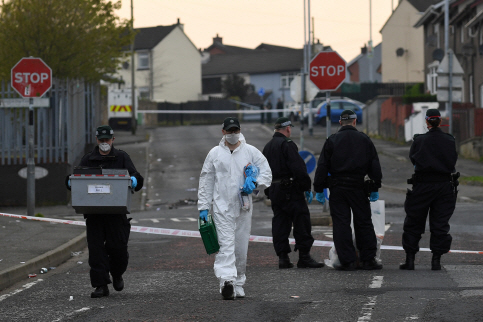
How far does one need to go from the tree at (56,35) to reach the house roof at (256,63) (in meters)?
50.6

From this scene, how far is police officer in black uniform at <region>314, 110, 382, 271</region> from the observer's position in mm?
9273

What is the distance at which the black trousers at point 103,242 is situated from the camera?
8.05 metres

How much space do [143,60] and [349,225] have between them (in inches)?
2413

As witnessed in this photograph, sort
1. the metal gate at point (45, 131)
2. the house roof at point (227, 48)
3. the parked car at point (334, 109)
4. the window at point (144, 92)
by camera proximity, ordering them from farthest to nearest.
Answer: the house roof at point (227, 48) < the window at point (144, 92) < the parked car at point (334, 109) < the metal gate at point (45, 131)

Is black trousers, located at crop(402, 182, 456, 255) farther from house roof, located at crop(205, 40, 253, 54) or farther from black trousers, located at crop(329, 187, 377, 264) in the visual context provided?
house roof, located at crop(205, 40, 253, 54)

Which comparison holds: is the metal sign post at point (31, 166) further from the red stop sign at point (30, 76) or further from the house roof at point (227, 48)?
the house roof at point (227, 48)

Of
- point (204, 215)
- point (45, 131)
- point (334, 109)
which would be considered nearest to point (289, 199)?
point (204, 215)

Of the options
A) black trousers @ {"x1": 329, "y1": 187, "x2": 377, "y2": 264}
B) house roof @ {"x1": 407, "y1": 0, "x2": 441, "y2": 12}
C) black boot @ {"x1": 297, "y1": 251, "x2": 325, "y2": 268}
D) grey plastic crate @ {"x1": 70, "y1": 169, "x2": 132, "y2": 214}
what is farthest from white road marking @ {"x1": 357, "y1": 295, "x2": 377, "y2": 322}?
house roof @ {"x1": 407, "y1": 0, "x2": 441, "y2": 12}

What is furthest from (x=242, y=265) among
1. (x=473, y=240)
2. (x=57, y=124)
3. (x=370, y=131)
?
(x=370, y=131)

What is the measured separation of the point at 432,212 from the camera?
9375mm

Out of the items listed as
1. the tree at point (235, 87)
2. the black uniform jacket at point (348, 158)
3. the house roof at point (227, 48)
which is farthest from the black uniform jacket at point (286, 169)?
the house roof at point (227, 48)

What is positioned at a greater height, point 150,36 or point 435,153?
point 150,36

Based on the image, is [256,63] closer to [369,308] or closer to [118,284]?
[118,284]

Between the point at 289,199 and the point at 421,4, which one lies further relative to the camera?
the point at 421,4
